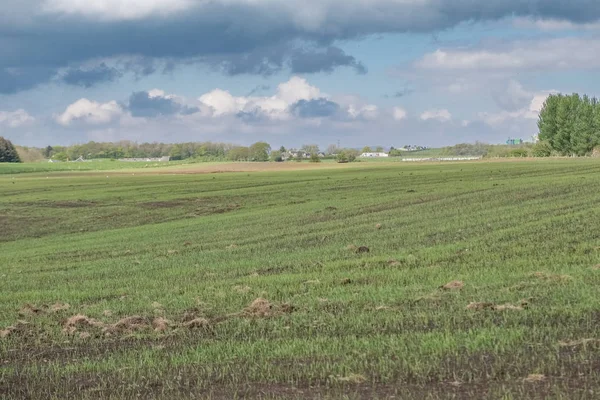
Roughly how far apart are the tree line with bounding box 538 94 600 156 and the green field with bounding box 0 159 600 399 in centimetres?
14891

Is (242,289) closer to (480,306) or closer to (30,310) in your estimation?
(30,310)

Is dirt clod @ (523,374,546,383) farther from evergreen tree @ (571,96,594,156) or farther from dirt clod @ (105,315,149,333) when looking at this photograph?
evergreen tree @ (571,96,594,156)

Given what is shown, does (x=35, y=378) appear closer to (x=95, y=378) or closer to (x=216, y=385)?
(x=95, y=378)

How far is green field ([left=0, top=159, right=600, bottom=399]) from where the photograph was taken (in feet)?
34.7

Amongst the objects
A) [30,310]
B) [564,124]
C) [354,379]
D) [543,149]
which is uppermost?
[564,124]

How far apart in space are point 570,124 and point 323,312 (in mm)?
177288

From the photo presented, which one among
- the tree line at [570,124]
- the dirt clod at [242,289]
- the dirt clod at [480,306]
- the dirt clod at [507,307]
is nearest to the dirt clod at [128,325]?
the dirt clod at [242,289]

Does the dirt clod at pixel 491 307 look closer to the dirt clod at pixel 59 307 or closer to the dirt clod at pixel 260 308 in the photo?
the dirt clod at pixel 260 308

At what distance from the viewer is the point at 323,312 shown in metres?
15.3

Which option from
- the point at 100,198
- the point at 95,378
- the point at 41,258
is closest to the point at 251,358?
the point at 95,378

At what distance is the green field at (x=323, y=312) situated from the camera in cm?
1058

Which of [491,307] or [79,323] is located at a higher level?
[491,307]

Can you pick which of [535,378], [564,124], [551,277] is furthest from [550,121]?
[535,378]

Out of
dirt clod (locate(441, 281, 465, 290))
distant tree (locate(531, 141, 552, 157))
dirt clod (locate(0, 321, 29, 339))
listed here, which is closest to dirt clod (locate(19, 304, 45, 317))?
dirt clod (locate(0, 321, 29, 339))
